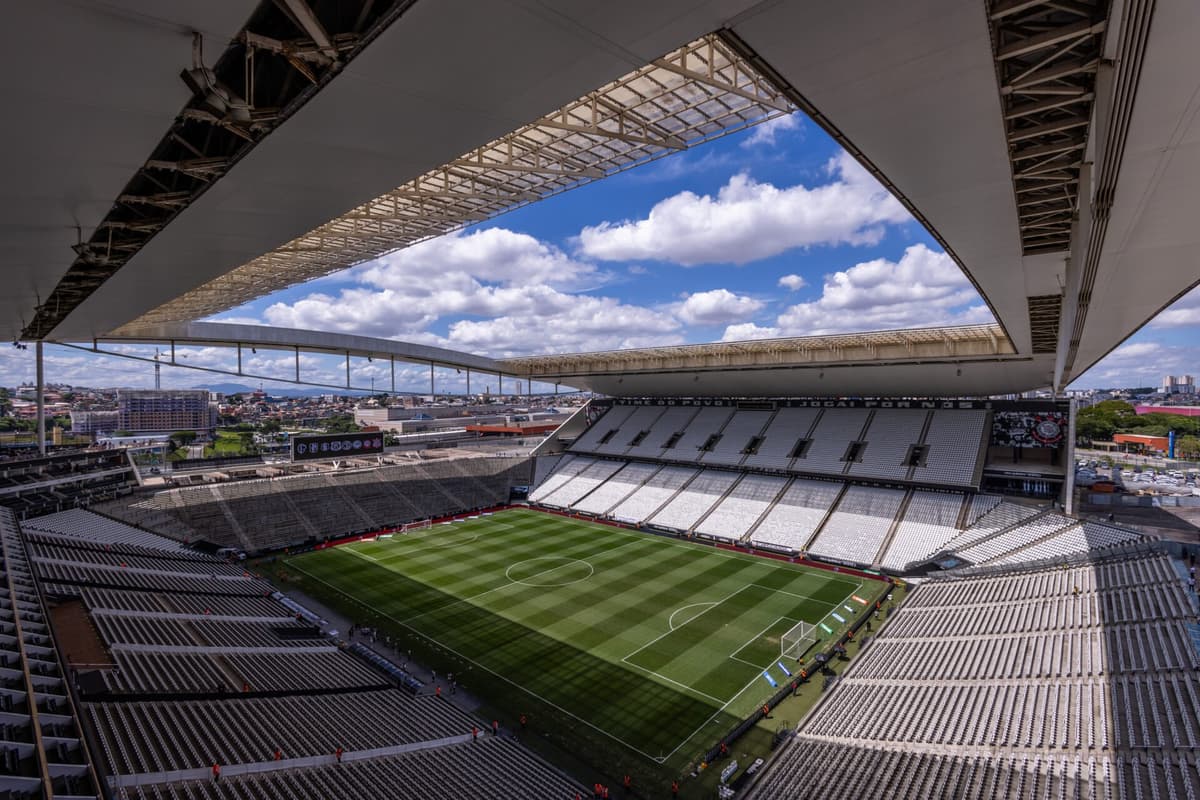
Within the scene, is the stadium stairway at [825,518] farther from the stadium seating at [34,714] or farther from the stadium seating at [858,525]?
the stadium seating at [34,714]

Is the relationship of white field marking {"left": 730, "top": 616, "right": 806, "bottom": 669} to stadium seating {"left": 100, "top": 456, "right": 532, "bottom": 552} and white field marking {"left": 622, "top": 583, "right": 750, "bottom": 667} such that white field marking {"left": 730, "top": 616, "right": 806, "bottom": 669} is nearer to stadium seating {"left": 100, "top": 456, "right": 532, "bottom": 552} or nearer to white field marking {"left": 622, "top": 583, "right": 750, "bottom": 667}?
white field marking {"left": 622, "top": 583, "right": 750, "bottom": 667}

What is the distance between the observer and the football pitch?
18.0 m

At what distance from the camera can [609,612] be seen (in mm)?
24688

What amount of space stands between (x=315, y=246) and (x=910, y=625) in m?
23.4

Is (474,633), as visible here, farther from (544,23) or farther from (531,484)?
(531,484)

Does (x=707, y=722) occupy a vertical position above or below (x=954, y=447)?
below

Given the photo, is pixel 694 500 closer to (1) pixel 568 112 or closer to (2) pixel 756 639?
(2) pixel 756 639

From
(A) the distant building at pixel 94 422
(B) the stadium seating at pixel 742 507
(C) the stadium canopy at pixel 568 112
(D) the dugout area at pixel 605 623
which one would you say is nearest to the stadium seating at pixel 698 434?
(B) the stadium seating at pixel 742 507

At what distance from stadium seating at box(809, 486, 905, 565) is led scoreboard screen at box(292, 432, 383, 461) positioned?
1278 inches

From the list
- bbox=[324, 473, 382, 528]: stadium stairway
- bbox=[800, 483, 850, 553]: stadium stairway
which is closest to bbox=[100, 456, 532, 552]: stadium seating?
bbox=[324, 473, 382, 528]: stadium stairway

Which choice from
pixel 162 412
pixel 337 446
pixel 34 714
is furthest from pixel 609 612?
pixel 162 412

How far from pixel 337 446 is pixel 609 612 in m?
27.8

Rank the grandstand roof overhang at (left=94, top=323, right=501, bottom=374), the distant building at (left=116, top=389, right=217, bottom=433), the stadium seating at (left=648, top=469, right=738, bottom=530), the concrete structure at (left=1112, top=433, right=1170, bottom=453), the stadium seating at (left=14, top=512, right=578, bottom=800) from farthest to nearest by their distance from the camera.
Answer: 1. the distant building at (left=116, top=389, right=217, bottom=433)
2. the concrete structure at (left=1112, top=433, right=1170, bottom=453)
3. the stadium seating at (left=648, top=469, right=738, bottom=530)
4. the grandstand roof overhang at (left=94, top=323, right=501, bottom=374)
5. the stadium seating at (left=14, top=512, right=578, bottom=800)

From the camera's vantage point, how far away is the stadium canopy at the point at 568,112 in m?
4.07
